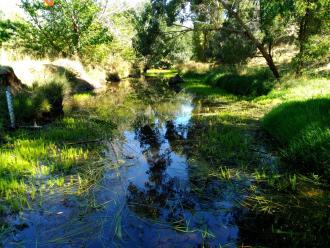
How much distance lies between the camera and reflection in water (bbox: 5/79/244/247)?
14.0 feet

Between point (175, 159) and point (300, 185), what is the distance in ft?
9.56

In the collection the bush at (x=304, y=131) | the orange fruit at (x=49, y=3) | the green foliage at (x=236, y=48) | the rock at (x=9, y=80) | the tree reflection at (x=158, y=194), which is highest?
the orange fruit at (x=49, y=3)

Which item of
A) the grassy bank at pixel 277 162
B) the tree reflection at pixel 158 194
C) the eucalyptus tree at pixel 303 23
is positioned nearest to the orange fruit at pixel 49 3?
the eucalyptus tree at pixel 303 23

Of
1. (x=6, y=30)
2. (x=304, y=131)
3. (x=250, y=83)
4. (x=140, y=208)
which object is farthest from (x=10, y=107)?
(x=6, y=30)

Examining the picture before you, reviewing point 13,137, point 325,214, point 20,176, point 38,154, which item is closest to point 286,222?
point 325,214

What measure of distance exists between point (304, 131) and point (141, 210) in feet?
13.7

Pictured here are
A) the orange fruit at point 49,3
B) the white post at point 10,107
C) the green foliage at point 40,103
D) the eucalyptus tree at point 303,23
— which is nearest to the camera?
the white post at point 10,107

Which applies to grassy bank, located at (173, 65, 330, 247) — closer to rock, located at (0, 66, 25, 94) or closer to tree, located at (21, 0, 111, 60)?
rock, located at (0, 66, 25, 94)

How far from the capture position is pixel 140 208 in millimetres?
5176

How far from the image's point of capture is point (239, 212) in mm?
4902

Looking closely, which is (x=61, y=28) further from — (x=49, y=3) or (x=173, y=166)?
(x=173, y=166)

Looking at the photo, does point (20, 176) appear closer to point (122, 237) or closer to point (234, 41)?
point (122, 237)

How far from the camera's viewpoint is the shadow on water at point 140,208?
14.1ft

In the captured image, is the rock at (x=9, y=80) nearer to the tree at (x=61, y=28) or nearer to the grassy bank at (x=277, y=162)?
the grassy bank at (x=277, y=162)
